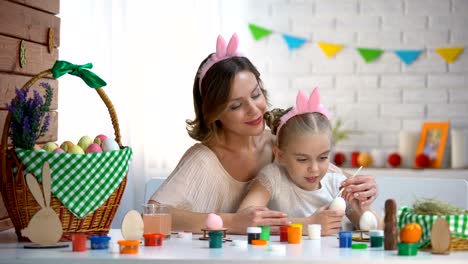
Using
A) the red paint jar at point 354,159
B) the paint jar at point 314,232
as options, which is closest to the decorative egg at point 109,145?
the paint jar at point 314,232

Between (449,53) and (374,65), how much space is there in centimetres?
46

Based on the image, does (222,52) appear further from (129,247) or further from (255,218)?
(129,247)

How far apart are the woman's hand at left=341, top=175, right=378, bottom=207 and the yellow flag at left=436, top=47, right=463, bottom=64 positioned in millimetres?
2866

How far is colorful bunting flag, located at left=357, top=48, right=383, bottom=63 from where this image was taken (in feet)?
17.6

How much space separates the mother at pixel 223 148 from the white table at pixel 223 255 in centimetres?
54

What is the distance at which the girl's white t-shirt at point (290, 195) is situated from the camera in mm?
2684

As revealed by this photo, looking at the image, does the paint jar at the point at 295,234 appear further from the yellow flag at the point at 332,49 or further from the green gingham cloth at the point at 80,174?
the yellow flag at the point at 332,49

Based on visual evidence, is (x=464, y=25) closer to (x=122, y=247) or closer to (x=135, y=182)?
(x=135, y=182)

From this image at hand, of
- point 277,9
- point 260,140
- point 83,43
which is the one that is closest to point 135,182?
point 83,43

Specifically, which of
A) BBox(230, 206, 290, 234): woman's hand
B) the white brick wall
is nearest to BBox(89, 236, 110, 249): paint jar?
BBox(230, 206, 290, 234): woman's hand

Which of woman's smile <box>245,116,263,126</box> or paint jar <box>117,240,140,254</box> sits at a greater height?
woman's smile <box>245,116,263,126</box>

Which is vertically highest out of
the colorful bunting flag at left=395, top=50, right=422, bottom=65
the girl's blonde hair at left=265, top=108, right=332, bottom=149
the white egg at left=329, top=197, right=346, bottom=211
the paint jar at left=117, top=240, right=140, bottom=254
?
the colorful bunting flag at left=395, top=50, right=422, bottom=65

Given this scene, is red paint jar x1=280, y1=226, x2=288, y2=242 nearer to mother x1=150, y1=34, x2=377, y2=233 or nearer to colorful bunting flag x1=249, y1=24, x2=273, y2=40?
mother x1=150, y1=34, x2=377, y2=233

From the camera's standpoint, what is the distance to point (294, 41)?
5434 mm
